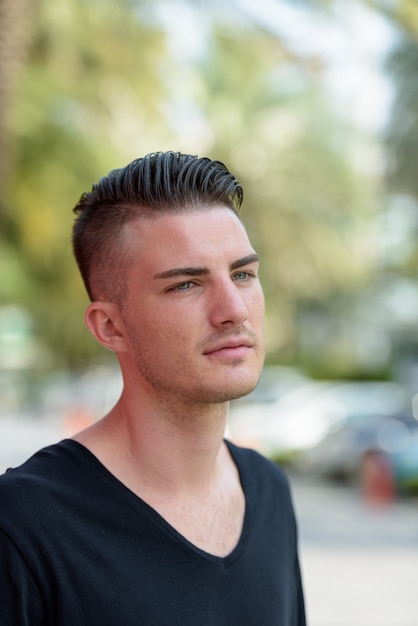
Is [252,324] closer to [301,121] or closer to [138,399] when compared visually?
[138,399]

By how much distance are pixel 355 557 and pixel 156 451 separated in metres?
10.2

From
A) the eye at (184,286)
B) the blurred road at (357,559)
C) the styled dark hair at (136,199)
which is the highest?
the blurred road at (357,559)

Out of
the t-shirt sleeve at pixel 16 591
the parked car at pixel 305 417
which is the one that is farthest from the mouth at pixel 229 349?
the parked car at pixel 305 417

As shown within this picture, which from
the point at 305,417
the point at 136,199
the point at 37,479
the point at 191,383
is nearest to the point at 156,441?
the point at 191,383

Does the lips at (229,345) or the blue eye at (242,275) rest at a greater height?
the blue eye at (242,275)

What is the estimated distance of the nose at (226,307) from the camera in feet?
6.31

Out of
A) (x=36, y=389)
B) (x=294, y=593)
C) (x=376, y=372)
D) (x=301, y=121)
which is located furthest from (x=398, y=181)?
(x=36, y=389)

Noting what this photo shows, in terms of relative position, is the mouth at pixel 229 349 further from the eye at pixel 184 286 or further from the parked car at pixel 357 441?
the parked car at pixel 357 441

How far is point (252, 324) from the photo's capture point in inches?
78.1

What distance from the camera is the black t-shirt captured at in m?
1.77

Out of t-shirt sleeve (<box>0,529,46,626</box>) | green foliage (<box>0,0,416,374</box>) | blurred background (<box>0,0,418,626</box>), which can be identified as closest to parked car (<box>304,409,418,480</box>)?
blurred background (<box>0,0,418,626</box>)

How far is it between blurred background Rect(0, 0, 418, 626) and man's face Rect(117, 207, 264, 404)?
201 inches

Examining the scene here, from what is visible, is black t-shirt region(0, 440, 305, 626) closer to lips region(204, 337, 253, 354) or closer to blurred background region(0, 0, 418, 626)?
lips region(204, 337, 253, 354)

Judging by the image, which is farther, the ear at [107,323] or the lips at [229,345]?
the ear at [107,323]
